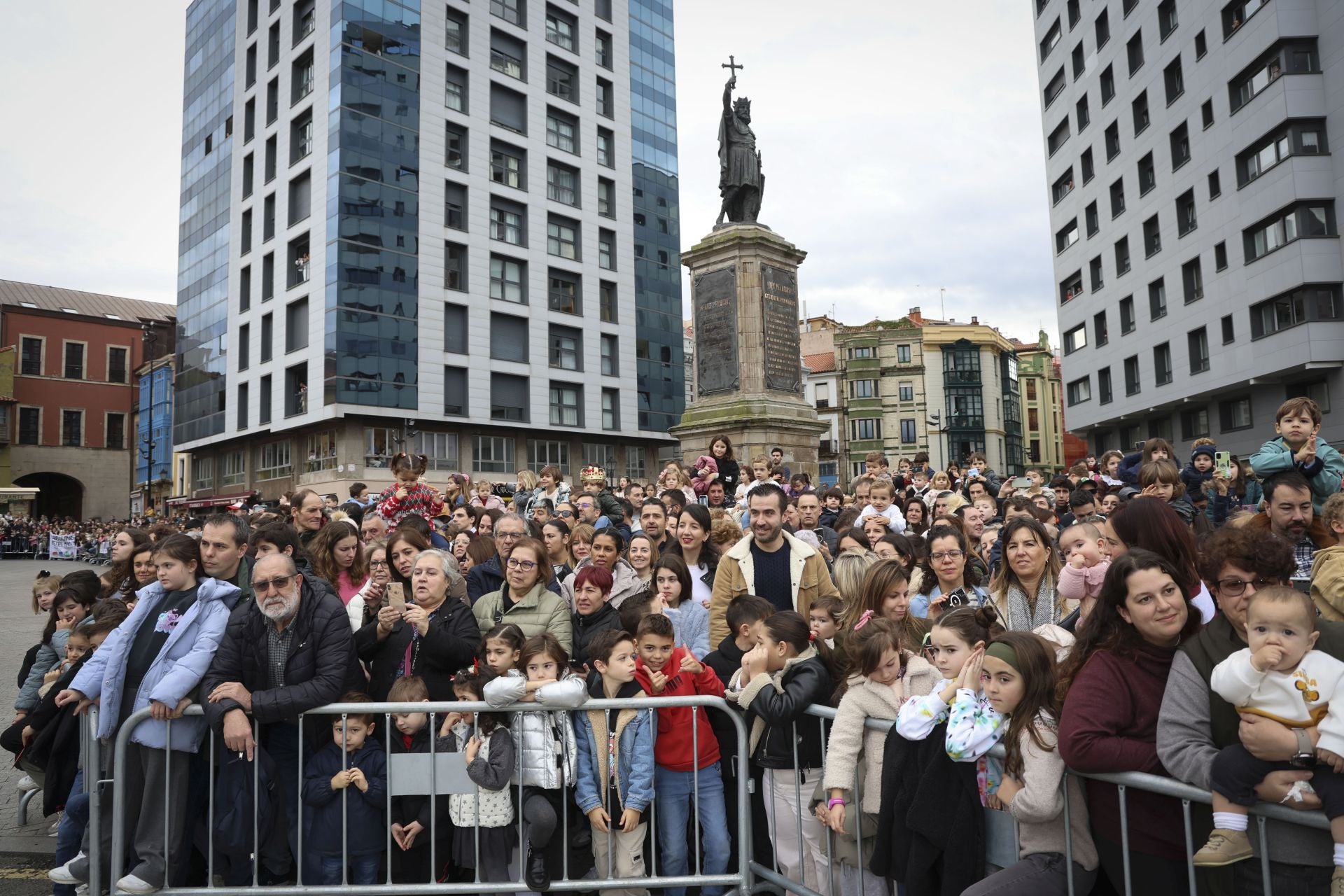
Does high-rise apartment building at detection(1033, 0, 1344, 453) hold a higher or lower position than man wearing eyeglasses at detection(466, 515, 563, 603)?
higher

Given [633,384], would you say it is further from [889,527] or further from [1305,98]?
[889,527]

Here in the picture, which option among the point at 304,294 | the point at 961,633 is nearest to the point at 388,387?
the point at 304,294

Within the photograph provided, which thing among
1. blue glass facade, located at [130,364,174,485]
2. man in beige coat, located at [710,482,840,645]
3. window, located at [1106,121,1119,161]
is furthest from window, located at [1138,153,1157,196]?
blue glass facade, located at [130,364,174,485]

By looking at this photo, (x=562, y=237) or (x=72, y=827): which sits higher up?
(x=562, y=237)

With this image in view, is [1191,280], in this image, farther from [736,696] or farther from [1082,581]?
[736,696]

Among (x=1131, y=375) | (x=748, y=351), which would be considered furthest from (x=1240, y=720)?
(x=1131, y=375)

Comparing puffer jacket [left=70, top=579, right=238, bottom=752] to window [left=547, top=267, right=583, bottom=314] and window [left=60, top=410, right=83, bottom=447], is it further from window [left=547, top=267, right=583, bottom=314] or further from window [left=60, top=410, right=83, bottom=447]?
window [left=60, top=410, right=83, bottom=447]

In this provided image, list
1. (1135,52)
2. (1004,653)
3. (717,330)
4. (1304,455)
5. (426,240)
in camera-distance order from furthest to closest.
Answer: (426,240) → (1135,52) → (717,330) → (1304,455) → (1004,653)

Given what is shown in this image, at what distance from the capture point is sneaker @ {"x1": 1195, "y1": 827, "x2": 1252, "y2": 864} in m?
2.47

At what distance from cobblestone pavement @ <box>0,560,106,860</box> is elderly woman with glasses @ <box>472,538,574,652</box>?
10.4ft

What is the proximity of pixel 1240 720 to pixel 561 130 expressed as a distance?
4558 centimetres

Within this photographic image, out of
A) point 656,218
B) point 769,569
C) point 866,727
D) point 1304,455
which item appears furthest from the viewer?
point 656,218

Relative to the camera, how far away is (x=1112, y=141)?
35.7 metres

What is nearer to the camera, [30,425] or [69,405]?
[30,425]
